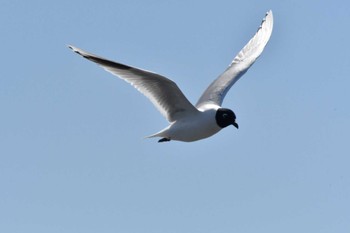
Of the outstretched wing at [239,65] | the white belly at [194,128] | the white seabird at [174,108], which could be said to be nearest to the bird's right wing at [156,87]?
the white seabird at [174,108]

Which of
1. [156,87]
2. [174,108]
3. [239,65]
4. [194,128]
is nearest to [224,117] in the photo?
[194,128]

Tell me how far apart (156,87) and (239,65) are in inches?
154

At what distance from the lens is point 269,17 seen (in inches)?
865

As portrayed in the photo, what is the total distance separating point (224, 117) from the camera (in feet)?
54.6

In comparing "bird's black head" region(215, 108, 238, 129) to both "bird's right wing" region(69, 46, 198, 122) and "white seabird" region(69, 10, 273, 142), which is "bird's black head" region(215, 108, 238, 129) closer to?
"white seabird" region(69, 10, 273, 142)

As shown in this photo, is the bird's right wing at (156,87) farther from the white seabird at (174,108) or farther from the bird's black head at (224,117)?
the bird's black head at (224,117)

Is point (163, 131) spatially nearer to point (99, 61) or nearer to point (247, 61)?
point (99, 61)

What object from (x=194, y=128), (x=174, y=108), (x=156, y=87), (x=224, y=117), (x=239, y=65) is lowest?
(x=194, y=128)

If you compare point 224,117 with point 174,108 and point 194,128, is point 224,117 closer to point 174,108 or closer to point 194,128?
point 194,128

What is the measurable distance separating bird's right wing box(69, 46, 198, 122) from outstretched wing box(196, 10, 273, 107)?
108 centimetres

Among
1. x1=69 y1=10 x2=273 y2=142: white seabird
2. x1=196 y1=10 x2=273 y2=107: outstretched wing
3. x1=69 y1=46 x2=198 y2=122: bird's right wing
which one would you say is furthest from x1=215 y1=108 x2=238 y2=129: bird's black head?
x1=196 y1=10 x2=273 y2=107: outstretched wing

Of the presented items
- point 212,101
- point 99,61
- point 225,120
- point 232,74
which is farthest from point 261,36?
point 99,61

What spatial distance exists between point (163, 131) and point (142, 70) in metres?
1.51

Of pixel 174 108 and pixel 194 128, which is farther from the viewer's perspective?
pixel 174 108
